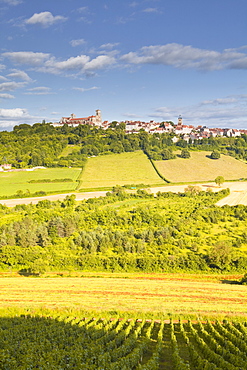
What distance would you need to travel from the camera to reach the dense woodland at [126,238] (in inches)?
1753

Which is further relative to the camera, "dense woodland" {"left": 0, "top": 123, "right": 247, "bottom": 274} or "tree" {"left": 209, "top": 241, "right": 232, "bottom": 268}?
"dense woodland" {"left": 0, "top": 123, "right": 247, "bottom": 274}

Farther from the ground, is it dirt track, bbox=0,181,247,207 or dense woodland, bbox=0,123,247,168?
dense woodland, bbox=0,123,247,168

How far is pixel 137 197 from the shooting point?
96.1m

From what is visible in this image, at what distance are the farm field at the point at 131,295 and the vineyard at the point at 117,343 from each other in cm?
265

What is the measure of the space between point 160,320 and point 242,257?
2107 centimetres

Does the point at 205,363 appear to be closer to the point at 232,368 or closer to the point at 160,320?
the point at 232,368

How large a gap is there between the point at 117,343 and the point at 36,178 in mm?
104533

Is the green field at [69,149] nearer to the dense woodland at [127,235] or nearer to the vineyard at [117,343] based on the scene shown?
the dense woodland at [127,235]

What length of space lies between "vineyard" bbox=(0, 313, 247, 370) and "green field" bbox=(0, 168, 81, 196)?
78.3m

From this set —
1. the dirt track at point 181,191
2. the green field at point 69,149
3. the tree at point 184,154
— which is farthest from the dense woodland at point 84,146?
the dirt track at point 181,191

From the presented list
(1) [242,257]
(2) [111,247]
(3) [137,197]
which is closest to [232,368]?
(1) [242,257]

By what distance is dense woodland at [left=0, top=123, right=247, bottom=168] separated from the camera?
5714 inches

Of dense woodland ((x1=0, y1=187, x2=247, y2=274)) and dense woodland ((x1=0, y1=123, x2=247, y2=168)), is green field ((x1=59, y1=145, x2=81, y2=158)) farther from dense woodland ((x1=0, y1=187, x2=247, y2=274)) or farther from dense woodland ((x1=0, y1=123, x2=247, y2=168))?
dense woodland ((x1=0, y1=187, x2=247, y2=274))

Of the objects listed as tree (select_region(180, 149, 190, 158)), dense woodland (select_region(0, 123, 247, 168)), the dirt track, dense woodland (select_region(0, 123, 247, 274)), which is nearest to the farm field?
dense woodland (select_region(0, 123, 247, 274))
